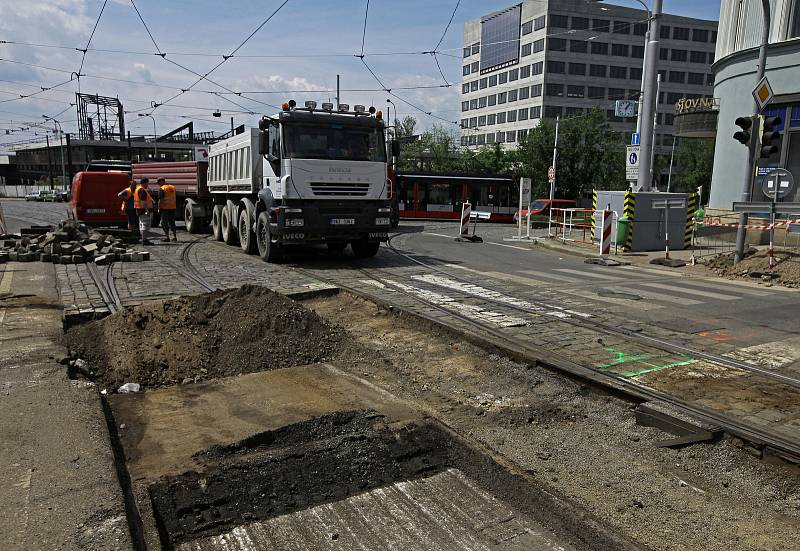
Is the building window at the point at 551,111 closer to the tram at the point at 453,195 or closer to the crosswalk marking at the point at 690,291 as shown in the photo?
the tram at the point at 453,195

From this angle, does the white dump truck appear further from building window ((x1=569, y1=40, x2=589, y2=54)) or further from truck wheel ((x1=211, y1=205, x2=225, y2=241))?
building window ((x1=569, y1=40, x2=589, y2=54))

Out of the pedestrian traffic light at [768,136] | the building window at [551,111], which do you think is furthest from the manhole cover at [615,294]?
the building window at [551,111]

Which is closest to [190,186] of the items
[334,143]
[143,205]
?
[143,205]

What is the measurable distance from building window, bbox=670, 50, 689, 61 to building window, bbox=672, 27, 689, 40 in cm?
199

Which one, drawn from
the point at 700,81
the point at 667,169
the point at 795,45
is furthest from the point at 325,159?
the point at 700,81

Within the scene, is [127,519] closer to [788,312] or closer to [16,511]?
[16,511]

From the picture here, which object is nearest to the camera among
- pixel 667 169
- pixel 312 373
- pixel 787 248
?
pixel 312 373

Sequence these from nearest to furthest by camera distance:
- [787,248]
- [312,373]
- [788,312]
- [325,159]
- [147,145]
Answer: [312,373]
[788,312]
[325,159]
[787,248]
[147,145]

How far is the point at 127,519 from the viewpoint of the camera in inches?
116

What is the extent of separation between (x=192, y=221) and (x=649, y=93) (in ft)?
52.7

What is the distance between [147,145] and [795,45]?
70611mm

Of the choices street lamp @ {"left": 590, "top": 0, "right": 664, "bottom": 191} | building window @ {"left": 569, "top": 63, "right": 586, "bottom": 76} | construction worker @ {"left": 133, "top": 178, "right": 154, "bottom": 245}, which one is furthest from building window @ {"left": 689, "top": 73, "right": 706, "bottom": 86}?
construction worker @ {"left": 133, "top": 178, "right": 154, "bottom": 245}

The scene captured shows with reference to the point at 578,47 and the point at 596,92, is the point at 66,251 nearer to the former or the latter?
the point at 578,47

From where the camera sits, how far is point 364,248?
14289 millimetres
